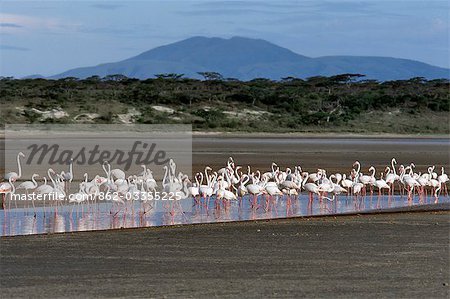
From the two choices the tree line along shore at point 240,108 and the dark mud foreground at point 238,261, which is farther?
the tree line along shore at point 240,108

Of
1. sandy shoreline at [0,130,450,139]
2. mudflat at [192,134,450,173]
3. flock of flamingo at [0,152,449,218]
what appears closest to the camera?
flock of flamingo at [0,152,449,218]

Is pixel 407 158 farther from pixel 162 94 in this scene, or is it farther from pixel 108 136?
pixel 162 94

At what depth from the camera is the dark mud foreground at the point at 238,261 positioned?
10.1 meters

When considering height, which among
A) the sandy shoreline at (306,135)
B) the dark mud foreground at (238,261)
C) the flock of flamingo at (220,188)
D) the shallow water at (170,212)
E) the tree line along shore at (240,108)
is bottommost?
the shallow water at (170,212)

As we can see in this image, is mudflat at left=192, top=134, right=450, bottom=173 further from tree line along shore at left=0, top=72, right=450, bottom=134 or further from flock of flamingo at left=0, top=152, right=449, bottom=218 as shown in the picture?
tree line along shore at left=0, top=72, right=450, bottom=134

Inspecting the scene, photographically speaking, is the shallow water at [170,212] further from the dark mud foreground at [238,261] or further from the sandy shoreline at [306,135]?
the sandy shoreline at [306,135]

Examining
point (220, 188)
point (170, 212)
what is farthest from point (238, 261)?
point (220, 188)

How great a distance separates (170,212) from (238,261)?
717 centimetres

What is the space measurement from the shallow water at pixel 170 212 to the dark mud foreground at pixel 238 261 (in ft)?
4.81

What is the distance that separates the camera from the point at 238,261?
12.1 m

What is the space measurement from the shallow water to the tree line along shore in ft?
122

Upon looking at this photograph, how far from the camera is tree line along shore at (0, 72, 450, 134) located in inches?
2409

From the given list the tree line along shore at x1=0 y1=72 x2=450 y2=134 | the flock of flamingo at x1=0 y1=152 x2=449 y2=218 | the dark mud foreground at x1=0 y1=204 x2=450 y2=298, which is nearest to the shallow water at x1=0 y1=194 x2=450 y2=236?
the flock of flamingo at x1=0 y1=152 x2=449 y2=218

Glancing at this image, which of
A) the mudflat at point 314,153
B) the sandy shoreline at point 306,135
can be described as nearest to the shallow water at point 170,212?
the mudflat at point 314,153
